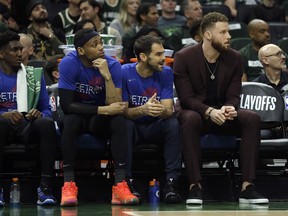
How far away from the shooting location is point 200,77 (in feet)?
30.2

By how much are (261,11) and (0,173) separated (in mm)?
7591

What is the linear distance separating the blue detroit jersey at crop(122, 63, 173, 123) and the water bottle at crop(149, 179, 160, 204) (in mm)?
621

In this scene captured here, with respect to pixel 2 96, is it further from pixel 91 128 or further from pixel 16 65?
pixel 91 128

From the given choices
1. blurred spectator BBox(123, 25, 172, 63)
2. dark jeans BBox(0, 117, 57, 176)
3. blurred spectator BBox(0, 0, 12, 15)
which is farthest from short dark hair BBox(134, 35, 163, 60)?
blurred spectator BBox(0, 0, 12, 15)

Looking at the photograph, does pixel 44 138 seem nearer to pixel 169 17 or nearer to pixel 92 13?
pixel 92 13

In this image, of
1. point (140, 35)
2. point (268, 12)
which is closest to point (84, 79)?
point (140, 35)

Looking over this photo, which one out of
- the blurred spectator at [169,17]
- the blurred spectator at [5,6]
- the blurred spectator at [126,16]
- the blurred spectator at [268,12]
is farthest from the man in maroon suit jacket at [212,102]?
the blurred spectator at [268,12]

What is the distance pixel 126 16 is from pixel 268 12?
2673 mm

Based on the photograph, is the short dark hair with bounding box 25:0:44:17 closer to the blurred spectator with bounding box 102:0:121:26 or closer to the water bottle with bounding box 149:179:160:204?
the blurred spectator with bounding box 102:0:121:26

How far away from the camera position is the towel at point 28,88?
9.03 metres

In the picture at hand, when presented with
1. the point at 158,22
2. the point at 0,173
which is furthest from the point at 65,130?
the point at 158,22

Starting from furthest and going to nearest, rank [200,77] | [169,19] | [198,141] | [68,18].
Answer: [169,19], [68,18], [200,77], [198,141]

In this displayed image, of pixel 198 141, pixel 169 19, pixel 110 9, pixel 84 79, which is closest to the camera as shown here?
pixel 198 141

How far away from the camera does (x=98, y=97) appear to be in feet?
29.6
